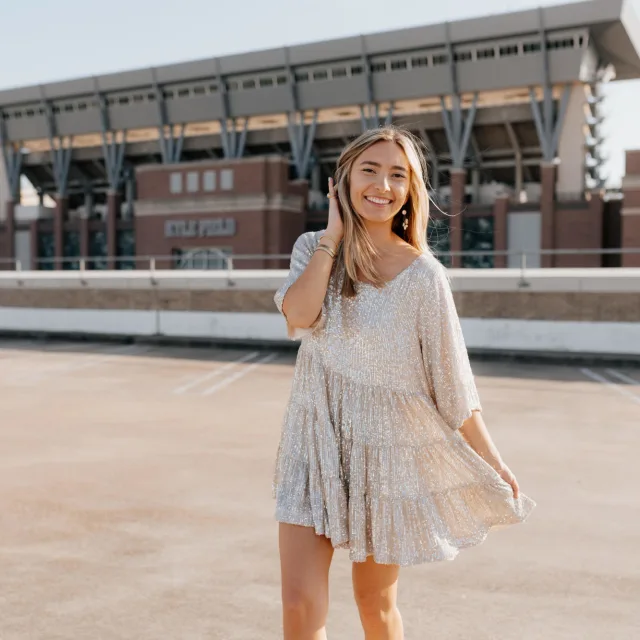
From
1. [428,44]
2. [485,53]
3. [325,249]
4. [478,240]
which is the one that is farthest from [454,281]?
[485,53]

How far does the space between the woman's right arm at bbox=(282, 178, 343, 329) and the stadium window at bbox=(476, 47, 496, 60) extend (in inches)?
1938

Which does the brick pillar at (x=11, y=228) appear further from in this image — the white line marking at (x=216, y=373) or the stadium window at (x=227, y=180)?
the white line marking at (x=216, y=373)

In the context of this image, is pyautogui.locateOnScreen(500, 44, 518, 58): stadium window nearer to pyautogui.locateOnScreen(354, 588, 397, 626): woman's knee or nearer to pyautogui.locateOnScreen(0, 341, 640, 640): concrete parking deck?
pyautogui.locateOnScreen(0, 341, 640, 640): concrete parking deck

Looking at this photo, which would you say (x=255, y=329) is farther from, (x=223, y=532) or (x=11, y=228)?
(x=11, y=228)

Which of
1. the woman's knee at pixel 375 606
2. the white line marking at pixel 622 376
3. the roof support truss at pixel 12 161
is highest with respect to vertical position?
the roof support truss at pixel 12 161

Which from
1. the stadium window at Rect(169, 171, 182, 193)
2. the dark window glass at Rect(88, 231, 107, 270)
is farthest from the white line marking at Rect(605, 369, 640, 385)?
the dark window glass at Rect(88, 231, 107, 270)

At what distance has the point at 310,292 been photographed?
253 centimetres

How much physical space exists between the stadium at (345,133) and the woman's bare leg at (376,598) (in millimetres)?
40060

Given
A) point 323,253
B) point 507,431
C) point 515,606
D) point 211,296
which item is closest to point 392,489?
point 323,253

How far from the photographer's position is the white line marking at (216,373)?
1222 centimetres

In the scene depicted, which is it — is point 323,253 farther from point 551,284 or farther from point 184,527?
point 551,284

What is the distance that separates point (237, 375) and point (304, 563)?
11571 mm

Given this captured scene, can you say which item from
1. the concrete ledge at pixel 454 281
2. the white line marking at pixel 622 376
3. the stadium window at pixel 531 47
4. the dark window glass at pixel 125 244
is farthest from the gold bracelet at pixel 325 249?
the dark window glass at pixel 125 244

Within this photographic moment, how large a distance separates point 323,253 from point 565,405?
909 cm
